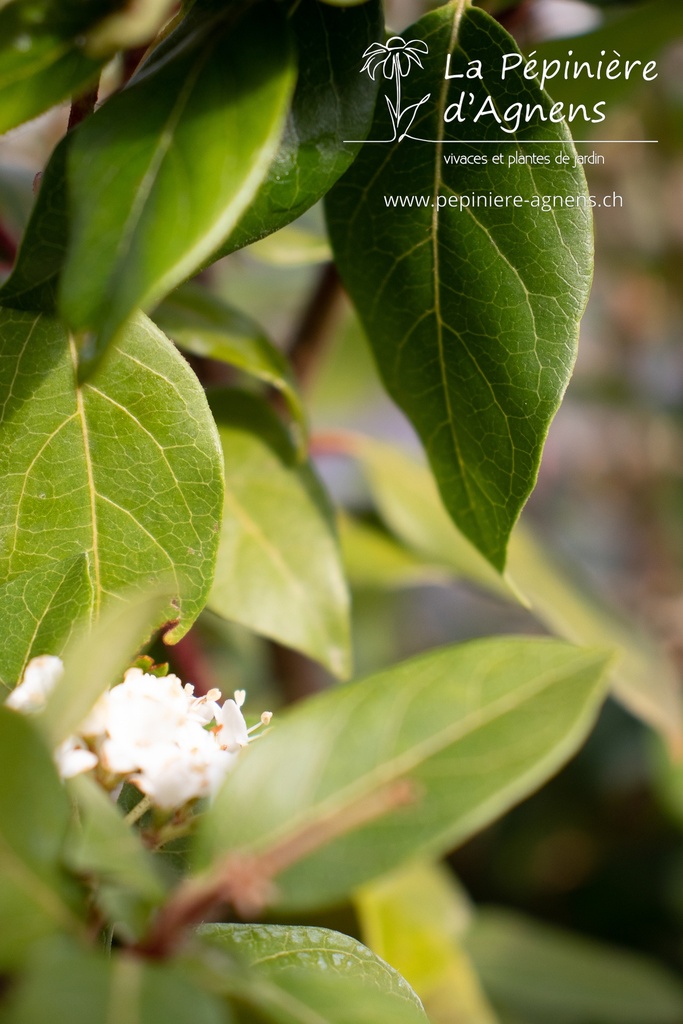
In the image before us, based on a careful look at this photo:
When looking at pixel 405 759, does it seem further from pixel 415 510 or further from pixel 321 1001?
pixel 415 510

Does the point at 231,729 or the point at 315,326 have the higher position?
the point at 315,326

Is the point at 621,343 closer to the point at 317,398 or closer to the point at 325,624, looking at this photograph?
the point at 317,398

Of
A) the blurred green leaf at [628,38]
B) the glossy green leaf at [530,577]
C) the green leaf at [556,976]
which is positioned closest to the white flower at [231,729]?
the glossy green leaf at [530,577]

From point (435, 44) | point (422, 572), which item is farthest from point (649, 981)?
point (435, 44)

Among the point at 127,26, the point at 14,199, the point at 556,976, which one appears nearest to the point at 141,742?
the point at 127,26

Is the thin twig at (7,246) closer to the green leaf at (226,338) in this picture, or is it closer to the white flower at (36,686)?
the green leaf at (226,338)

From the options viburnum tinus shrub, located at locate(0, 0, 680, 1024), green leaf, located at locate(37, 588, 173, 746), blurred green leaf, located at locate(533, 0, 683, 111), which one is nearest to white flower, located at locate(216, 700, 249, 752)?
viburnum tinus shrub, located at locate(0, 0, 680, 1024)

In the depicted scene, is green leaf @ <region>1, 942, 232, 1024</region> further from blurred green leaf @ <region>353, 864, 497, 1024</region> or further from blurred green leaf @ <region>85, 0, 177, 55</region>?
blurred green leaf @ <region>353, 864, 497, 1024</region>
